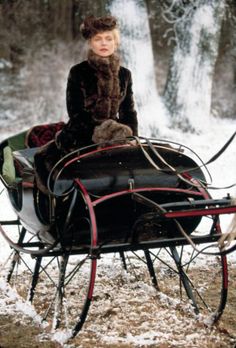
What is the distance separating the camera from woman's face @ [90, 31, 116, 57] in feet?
13.8

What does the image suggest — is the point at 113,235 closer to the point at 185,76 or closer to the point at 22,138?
the point at 22,138

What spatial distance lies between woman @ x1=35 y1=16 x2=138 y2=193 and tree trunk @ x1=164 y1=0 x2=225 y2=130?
7.21m

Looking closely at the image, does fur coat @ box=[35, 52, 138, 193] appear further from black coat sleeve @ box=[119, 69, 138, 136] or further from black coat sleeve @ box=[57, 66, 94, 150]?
black coat sleeve @ box=[119, 69, 138, 136]

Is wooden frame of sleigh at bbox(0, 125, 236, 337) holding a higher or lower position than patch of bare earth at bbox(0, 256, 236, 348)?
higher

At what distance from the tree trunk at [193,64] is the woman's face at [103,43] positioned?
7.23m

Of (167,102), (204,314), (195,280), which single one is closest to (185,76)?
(167,102)

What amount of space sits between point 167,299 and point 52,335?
3.39ft

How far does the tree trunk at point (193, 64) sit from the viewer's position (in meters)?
11.2

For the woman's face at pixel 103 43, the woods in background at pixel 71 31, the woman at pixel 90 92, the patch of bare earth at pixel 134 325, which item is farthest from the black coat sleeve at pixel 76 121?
the woods in background at pixel 71 31

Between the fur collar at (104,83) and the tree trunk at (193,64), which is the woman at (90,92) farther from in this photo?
the tree trunk at (193,64)

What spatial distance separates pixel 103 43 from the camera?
419cm

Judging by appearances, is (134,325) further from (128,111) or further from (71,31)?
(71,31)

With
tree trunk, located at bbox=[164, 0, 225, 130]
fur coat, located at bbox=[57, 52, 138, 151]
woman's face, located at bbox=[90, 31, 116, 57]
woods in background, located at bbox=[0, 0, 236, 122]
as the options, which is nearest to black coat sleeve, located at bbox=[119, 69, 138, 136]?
fur coat, located at bbox=[57, 52, 138, 151]

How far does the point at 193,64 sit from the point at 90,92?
7.34 metres
